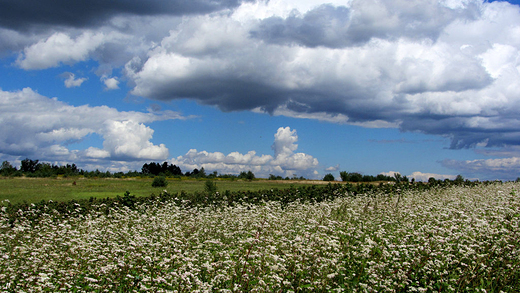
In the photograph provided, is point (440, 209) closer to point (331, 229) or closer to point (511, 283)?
point (511, 283)

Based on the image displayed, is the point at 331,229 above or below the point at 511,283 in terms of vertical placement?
above

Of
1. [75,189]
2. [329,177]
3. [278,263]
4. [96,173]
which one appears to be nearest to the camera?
[278,263]

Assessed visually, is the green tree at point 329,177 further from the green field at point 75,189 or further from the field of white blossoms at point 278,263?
the field of white blossoms at point 278,263

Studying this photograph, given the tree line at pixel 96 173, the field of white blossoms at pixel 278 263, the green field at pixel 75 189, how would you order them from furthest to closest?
the tree line at pixel 96 173 < the green field at pixel 75 189 < the field of white blossoms at pixel 278 263

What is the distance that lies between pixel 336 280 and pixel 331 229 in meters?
1.33

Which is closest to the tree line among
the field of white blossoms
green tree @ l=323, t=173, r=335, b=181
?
green tree @ l=323, t=173, r=335, b=181

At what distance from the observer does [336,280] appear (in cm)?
571

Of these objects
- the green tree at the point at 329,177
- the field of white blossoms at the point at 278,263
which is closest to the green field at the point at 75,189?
the green tree at the point at 329,177

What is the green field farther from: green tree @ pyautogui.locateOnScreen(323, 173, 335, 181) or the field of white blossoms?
the field of white blossoms

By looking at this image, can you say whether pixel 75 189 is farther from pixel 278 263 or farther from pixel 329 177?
pixel 278 263

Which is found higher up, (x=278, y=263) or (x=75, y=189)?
(x=278, y=263)

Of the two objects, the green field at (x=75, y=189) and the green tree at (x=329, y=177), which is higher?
the green tree at (x=329, y=177)

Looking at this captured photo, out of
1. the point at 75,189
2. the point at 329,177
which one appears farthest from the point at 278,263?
the point at 329,177

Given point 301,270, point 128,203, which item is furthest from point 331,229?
point 128,203
